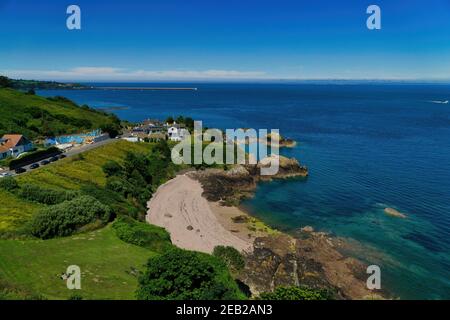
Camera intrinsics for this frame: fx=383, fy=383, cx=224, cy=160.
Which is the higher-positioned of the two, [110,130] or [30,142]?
[110,130]

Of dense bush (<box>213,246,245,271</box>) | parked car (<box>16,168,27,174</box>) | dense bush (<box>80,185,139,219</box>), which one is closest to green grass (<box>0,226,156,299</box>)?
dense bush (<box>213,246,245,271</box>)

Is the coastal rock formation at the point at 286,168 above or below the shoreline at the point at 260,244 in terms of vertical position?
above

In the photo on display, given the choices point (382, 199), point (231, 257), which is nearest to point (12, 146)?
point (231, 257)

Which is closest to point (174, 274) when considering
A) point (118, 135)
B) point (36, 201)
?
point (36, 201)

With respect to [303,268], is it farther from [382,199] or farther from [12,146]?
[12,146]

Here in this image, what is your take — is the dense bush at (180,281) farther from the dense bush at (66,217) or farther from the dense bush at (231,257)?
the dense bush at (66,217)

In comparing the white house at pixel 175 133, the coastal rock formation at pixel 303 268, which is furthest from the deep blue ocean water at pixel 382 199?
the white house at pixel 175 133

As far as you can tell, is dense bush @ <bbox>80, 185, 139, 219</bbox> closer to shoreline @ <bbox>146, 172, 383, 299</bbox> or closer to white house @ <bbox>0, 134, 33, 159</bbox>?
shoreline @ <bbox>146, 172, 383, 299</bbox>
